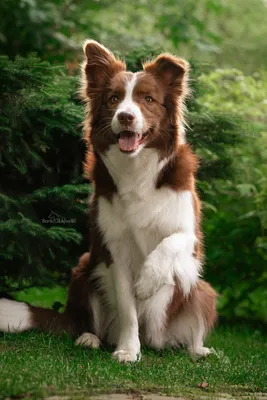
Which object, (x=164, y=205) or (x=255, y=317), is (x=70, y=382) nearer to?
(x=164, y=205)

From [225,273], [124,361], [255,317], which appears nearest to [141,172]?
[124,361]

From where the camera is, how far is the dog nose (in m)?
4.61

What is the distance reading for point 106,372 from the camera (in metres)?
4.13

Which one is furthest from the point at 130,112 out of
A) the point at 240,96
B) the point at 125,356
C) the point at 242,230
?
the point at 240,96

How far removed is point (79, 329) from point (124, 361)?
948mm

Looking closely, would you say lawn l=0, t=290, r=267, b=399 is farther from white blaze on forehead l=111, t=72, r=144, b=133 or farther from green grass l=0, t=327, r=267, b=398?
white blaze on forehead l=111, t=72, r=144, b=133

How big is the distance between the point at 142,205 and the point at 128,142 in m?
0.47

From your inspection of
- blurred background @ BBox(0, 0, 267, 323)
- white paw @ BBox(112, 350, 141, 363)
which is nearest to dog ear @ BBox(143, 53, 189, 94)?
blurred background @ BBox(0, 0, 267, 323)

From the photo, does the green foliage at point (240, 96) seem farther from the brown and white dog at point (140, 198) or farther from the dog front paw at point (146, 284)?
the dog front paw at point (146, 284)

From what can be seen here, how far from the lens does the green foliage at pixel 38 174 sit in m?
5.27

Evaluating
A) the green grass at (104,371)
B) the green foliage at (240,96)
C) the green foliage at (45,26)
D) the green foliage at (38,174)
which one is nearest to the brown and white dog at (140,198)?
the green grass at (104,371)

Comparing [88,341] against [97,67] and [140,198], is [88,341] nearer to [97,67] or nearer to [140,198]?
[140,198]

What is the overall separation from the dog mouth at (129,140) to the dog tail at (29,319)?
1.62 m

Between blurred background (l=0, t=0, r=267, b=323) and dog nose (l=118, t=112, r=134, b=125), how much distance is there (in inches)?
36.4
